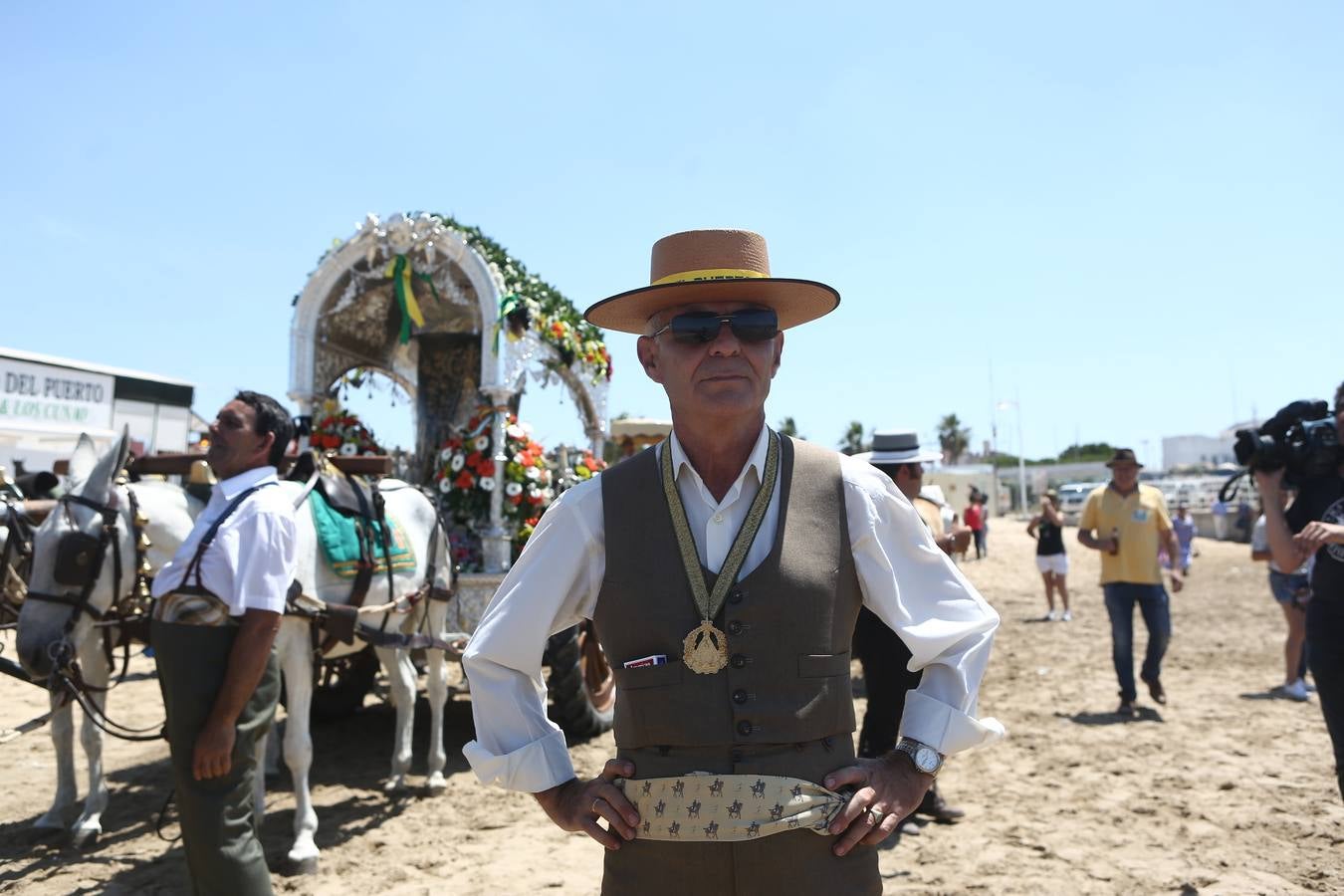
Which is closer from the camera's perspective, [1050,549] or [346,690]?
[346,690]

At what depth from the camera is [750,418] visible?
197 cm

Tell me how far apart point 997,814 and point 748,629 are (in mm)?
4121

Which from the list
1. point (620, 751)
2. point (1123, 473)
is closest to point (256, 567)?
point (620, 751)

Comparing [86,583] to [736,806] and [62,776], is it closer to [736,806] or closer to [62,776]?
[62,776]

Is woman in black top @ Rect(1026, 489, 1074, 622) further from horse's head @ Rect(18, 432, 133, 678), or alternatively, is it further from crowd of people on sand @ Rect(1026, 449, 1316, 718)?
horse's head @ Rect(18, 432, 133, 678)

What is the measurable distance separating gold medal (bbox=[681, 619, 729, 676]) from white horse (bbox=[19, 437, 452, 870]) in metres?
3.13

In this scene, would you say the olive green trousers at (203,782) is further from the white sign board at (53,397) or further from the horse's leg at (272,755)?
the white sign board at (53,397)

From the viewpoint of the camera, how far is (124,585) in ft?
14.5

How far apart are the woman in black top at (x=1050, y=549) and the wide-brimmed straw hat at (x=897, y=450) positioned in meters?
7.40

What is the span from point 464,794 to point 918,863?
2803 mm

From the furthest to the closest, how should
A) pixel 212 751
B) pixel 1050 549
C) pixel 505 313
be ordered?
pixel 1050 549 < pixel 505 313 < pixel 212 751

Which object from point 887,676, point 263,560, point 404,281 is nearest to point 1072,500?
point 404,281

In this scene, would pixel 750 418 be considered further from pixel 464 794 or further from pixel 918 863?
pixel 464 794

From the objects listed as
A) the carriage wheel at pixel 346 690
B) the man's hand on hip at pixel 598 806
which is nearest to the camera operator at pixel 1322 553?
the man's hand on hip at pixel 598 806
